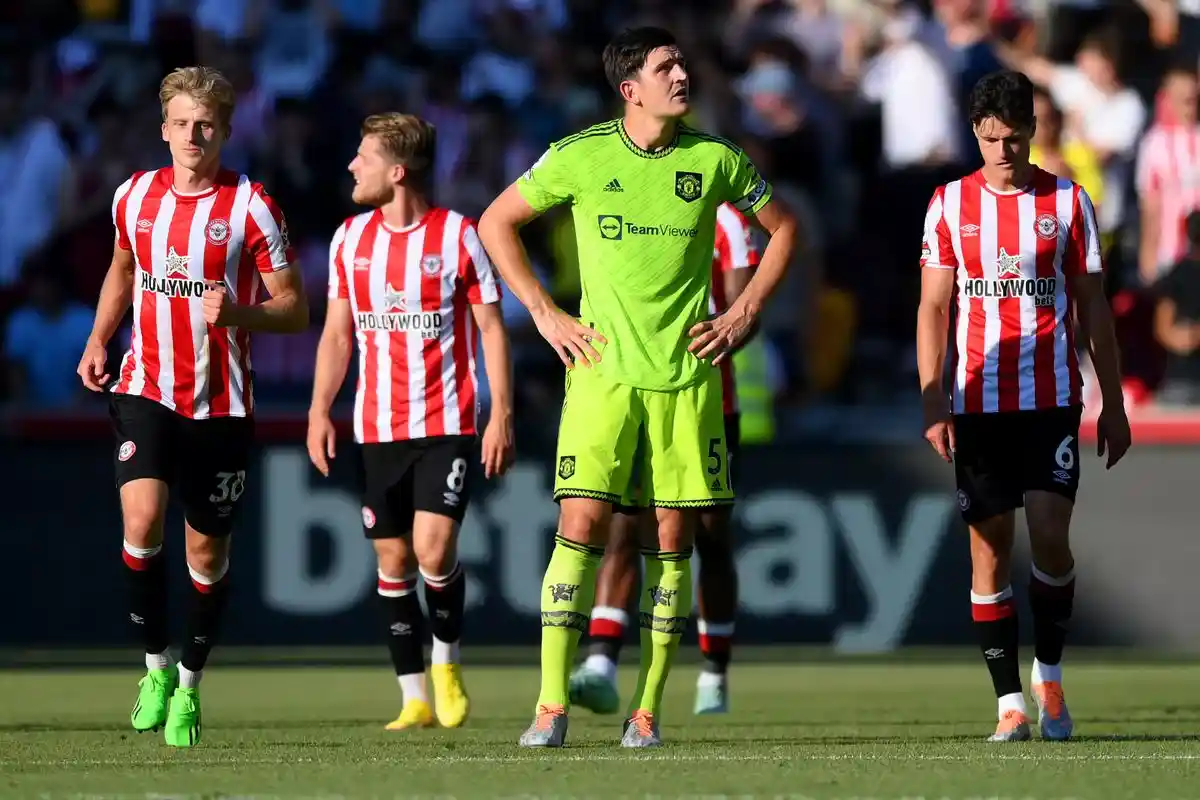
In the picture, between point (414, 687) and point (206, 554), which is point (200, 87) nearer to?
point (206, 554)

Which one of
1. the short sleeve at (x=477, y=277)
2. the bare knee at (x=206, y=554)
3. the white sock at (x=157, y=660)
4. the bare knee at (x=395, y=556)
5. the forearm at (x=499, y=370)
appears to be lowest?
the white sock at (x=157, y=660)

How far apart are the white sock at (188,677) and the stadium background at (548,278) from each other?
185 inches

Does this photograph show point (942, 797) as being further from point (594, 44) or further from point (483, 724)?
point (594, 44)

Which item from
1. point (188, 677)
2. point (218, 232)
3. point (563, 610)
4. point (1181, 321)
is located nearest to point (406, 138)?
point (218, 232)

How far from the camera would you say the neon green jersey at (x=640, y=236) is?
744cm

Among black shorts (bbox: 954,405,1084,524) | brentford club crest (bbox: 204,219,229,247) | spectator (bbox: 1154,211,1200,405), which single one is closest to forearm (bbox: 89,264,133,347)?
brentford club crest (bbox: 204,219,229,247)

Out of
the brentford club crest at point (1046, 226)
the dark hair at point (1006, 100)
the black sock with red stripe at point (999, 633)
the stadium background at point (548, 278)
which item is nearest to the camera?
the dark hair at point (1006, 100)

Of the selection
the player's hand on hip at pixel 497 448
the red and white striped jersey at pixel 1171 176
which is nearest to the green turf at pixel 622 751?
the player's hand on hip at pixel 497 448

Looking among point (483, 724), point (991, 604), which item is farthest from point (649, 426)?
point (483, 724)

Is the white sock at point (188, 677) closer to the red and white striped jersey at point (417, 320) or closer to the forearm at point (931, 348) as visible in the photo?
the red and white striped jersey at point (417, 320)

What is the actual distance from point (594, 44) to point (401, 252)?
27.1 feet

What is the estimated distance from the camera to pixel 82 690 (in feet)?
36.2

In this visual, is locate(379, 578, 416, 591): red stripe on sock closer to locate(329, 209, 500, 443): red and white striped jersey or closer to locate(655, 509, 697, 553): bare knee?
locate(329, 209, 500, 443): red and white striped jersey

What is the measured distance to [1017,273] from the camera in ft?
26.5
